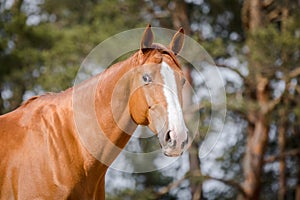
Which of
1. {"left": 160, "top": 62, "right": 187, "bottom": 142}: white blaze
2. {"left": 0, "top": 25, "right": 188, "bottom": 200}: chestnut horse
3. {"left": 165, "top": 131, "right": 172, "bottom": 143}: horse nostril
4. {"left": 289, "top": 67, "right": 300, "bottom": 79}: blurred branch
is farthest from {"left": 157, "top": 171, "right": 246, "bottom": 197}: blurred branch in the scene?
{"left": 165, "top": 131, "right": 172, "bottom": 143}: horse nostril

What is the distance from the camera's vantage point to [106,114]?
5438mm

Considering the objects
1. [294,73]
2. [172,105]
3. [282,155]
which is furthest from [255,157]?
[172,105]

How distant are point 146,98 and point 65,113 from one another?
2.65 ft

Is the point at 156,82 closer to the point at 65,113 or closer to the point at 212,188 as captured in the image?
the point at 65,113

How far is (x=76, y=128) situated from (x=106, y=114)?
0.85ft

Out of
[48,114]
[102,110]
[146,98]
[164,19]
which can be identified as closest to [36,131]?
[48,114]

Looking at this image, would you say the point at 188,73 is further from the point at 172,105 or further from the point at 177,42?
the point at 172,105

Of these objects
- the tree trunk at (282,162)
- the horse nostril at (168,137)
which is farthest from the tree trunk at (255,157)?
the horse nostril at (168,137)

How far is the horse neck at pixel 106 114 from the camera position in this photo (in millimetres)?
5357

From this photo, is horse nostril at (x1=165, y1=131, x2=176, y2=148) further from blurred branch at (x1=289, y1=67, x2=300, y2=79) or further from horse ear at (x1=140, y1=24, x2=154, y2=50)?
blurred branch at (x1=289, y1=67, x2=300, y2=79)

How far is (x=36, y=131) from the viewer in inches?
218

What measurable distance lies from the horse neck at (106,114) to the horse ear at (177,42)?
33 cm

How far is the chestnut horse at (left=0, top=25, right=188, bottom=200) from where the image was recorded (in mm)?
5082

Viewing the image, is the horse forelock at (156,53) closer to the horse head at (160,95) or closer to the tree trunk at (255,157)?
the horse head at (160,95)
